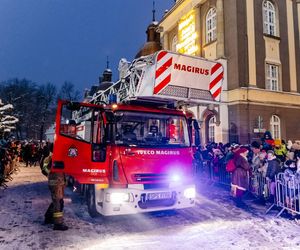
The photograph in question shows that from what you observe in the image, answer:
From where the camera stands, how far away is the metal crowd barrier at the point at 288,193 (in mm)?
6656

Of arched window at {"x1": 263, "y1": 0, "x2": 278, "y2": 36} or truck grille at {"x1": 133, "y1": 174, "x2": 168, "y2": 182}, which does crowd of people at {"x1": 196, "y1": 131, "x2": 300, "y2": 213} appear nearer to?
truck grille at {"x1": 133, "y1": 174, "x2": 168, "y2": 182}

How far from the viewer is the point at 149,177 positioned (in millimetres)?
6078

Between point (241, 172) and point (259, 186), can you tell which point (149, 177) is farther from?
point (259, 186)

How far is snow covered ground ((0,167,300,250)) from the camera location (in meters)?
4.98

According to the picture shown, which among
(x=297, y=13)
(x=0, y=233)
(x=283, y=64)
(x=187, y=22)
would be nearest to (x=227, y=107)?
(x=283, y=64)

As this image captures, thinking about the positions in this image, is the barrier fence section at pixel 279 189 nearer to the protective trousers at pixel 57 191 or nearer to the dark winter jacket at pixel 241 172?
the dark winter jacket at pixel 241 172

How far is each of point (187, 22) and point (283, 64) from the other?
8.03 m

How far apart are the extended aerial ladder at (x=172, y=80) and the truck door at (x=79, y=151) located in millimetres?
944

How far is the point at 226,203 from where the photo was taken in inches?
323

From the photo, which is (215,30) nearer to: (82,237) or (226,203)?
(226,203)

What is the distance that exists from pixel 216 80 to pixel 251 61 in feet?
41.9

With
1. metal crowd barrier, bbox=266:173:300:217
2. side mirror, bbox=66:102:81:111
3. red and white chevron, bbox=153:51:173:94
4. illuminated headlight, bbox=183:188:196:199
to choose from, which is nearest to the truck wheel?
side mirror, bbox=66:102:81:111

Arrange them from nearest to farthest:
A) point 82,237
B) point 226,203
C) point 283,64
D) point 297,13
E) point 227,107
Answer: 1. point 82,237
2. point 226,203
3. point 227,107
4. point 283,64
5. point 297,13

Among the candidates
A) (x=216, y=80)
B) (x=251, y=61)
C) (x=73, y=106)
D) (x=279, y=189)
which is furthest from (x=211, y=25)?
(x=73, y=106)
